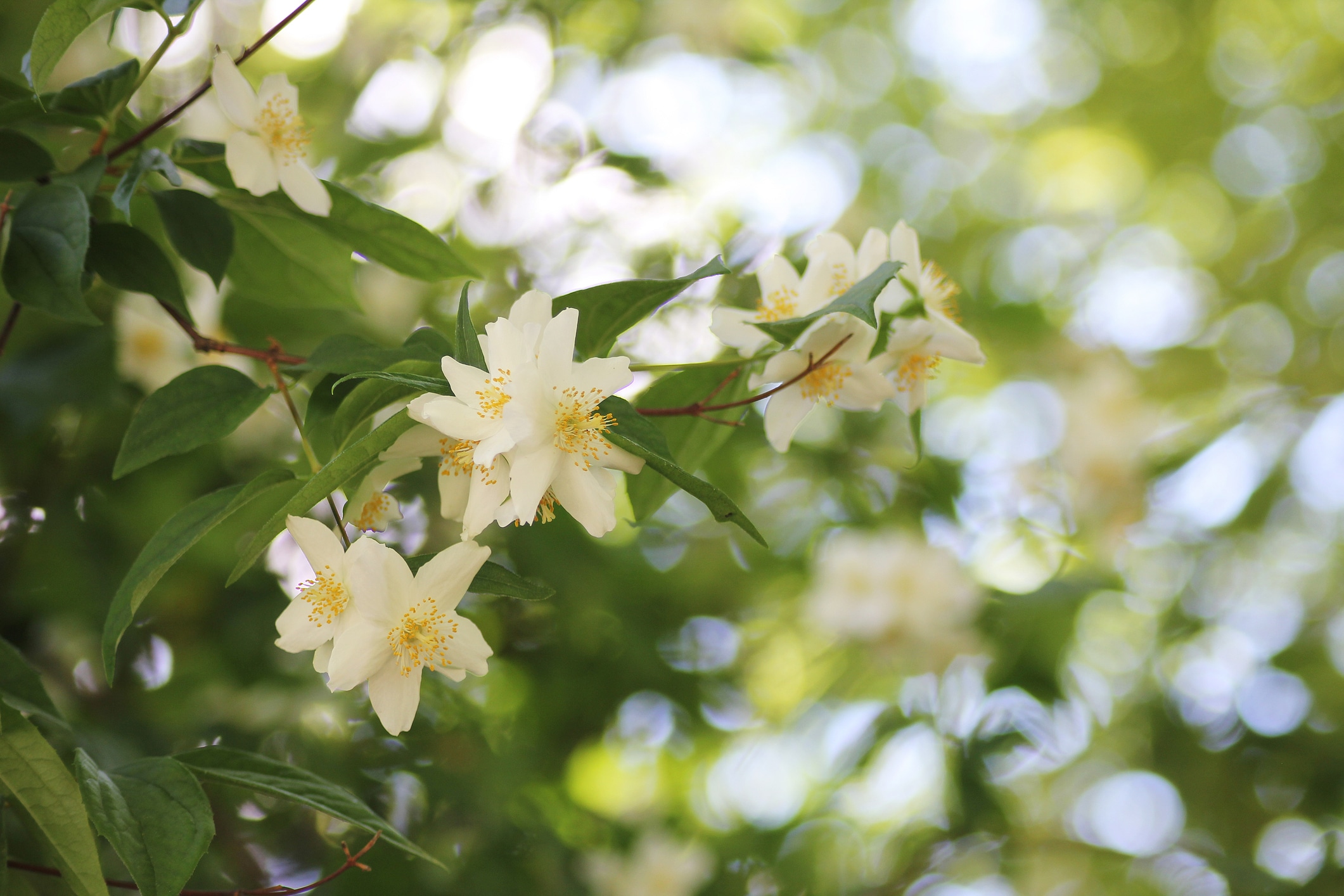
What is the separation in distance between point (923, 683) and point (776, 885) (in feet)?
1.70

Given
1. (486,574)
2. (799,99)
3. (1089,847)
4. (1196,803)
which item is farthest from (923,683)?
(799,99)

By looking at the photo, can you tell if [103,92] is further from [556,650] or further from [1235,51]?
[1235,51]

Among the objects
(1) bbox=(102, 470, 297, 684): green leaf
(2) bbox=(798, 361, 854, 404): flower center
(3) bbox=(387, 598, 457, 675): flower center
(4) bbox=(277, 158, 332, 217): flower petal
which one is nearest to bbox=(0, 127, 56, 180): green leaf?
(4) bbox=(277, 158, 332, 217): flower petal

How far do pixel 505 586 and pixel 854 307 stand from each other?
0.75 ft

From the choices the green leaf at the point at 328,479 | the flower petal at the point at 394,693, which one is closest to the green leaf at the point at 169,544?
the green leaf at the point at 328,479

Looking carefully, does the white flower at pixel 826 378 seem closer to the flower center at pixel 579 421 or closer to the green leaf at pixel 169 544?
the flower center at pixel 579 421

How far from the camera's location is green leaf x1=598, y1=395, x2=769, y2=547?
1.30 ft

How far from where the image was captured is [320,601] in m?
0.48

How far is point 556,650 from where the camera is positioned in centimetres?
132

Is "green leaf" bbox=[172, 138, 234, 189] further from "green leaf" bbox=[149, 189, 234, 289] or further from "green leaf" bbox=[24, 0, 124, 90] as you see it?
"green leaf" bbox=[24, 0, 124, 90]

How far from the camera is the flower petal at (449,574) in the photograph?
1.51 feet

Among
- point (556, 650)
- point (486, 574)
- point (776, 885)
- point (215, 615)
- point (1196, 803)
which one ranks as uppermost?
point (486, 574)

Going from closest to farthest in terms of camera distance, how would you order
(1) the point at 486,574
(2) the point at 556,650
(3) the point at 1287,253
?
(1) the point at 486,574 < (2) the point at 556,650 < (3) the point at 1287,253

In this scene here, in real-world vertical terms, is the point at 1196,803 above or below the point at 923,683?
below
